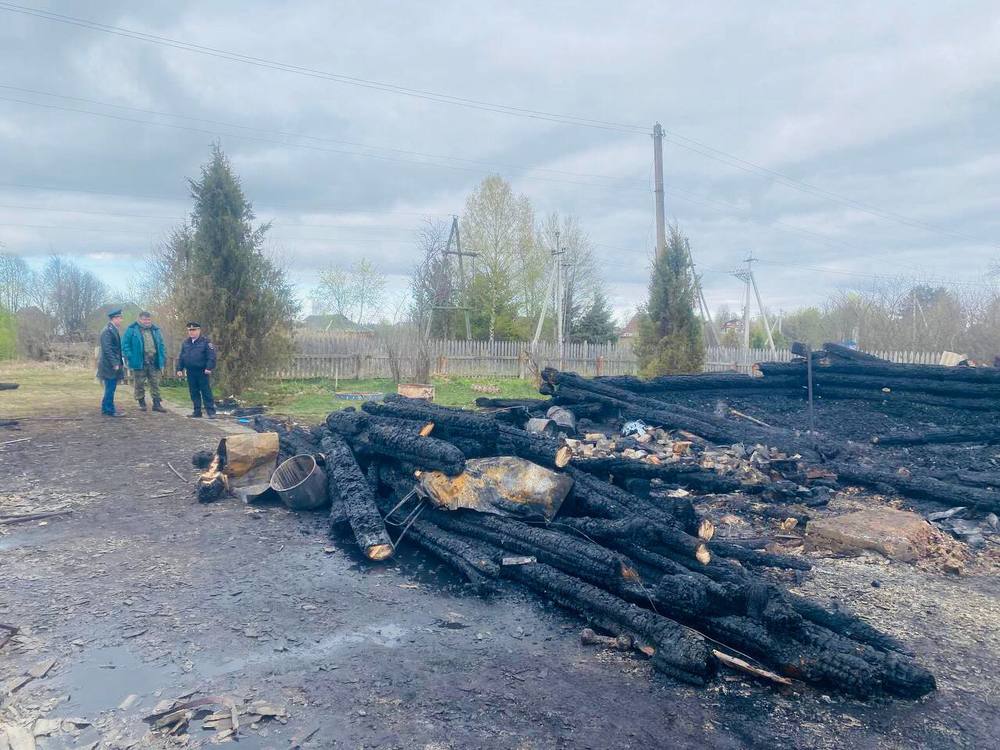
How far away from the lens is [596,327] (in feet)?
108

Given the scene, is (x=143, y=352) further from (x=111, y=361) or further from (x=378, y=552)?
(x=378, y=552)

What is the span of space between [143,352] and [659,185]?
16.0 metres

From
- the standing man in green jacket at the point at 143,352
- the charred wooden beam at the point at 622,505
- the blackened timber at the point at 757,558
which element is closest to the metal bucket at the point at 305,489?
the charred wooden beam at the point at 622,505

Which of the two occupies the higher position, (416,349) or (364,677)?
(416,349)

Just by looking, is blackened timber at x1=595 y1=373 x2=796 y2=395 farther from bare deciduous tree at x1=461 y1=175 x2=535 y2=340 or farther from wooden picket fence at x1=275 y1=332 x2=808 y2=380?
bare deciduous tree at x1=461 y1=175 x2=535 y2=340

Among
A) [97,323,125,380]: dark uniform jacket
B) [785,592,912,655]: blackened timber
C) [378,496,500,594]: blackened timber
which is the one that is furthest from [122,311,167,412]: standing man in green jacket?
[785,592,912,655]: blackened timber

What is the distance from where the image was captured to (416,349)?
19.3 meters

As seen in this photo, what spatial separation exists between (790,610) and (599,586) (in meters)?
1.22

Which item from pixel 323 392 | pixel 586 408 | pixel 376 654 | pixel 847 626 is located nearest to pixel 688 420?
pixel 586 408

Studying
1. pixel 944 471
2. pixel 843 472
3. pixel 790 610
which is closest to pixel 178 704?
pixel 790 610

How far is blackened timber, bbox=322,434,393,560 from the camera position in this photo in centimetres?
506

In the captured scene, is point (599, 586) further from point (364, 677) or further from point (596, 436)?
point (596, 436)

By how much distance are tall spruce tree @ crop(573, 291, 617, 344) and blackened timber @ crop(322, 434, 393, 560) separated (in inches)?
1041

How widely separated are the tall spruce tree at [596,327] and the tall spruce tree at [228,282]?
20.5 metres
